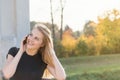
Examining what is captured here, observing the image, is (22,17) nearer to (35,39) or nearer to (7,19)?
(7,19)

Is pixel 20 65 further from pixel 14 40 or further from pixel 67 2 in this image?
pixel 67 2

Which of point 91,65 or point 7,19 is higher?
point 7,19

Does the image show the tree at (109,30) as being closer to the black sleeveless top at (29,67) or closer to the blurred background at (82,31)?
the blurred background at (82,31)

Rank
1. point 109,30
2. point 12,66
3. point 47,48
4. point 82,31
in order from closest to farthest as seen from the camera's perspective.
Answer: point 12,66 < point 47,48 < point 82,31 < point 109,30

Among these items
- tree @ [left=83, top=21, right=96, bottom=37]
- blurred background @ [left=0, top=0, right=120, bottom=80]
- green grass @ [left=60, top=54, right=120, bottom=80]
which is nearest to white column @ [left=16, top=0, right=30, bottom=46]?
blurred background @ [left=0, top=0, right=120, bottom=80]

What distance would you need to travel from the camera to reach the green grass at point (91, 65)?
16.0 ft

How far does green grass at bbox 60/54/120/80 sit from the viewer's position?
4863mm

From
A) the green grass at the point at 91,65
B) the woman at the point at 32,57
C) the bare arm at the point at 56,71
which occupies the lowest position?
the green grass at the point at 91,65

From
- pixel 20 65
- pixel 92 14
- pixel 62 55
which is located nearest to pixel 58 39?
pixel 62 55

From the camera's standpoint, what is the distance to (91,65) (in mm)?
4984

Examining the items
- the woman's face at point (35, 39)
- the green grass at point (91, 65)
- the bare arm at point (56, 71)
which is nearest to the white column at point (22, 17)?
the green grass at point (91, 65)

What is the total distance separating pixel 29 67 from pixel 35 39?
199 millimetres

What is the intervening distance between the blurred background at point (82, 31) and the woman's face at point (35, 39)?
1765 mm

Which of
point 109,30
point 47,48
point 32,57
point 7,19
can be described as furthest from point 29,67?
point 109,30
